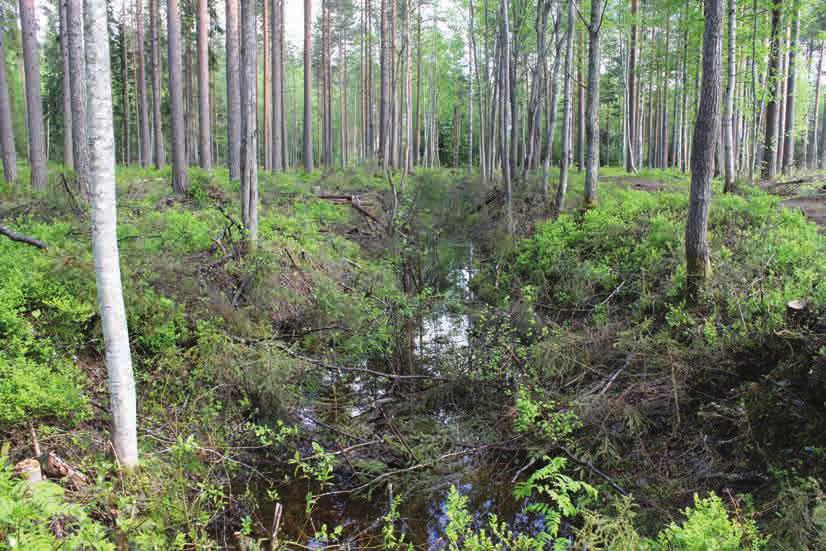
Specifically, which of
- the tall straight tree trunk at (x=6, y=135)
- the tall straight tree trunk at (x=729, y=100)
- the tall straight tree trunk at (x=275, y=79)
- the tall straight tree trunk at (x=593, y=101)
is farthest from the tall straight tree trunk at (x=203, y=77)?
the tall straight tree trunk at (x=729, y=100)

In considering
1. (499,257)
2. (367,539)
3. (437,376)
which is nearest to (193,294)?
(437,376)

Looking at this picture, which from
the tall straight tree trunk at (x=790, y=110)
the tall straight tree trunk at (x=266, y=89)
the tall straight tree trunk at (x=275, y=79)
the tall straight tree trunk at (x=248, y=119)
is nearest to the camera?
the tall straight tree trunk at (x=248, y=119)

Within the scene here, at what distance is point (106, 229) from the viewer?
4.01 meters

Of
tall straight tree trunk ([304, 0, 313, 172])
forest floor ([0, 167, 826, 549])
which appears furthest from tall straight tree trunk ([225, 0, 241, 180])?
tall straight tree trunk ([304, 0, 313, 172])

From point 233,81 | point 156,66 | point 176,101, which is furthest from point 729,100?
point 156,66

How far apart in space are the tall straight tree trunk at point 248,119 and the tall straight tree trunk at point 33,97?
274 inches

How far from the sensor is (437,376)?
745 cm

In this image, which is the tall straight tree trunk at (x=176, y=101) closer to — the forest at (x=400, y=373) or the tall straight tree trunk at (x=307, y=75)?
the forest at (x=400, y=373)

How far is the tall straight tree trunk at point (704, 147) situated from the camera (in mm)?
6637

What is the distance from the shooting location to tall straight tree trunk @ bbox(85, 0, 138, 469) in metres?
3.84

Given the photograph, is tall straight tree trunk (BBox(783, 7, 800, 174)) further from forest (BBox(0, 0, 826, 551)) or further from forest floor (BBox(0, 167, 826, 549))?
forest floor (BBox(0, 167, 826, 549))

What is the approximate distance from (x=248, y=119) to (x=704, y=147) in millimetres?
6802

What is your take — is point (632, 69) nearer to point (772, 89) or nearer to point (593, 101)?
point (772, 89)

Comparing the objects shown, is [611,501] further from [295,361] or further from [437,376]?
[295,361]
